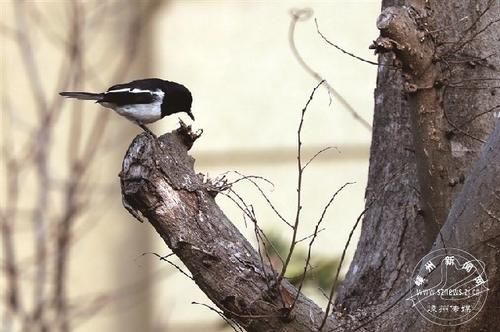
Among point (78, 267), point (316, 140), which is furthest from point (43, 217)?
point (316, 140)

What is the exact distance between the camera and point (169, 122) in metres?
5.28

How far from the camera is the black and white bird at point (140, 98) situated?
3.12m

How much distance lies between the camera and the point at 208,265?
2.37 metres

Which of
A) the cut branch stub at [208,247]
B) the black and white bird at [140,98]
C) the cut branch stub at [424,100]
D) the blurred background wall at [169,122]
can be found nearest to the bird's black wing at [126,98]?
the black and white bird at [140,98]

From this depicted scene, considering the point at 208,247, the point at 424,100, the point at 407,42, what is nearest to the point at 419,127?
the point at 424,100

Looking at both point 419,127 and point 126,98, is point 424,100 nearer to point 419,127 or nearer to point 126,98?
point 419,127

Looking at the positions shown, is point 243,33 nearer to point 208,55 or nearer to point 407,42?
point 208,55

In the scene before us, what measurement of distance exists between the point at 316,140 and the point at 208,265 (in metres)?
3.09

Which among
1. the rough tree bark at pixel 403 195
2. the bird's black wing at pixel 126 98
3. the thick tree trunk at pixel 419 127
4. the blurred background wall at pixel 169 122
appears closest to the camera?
the rough tree bark at pixel 403 195

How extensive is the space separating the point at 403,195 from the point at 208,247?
89 cm

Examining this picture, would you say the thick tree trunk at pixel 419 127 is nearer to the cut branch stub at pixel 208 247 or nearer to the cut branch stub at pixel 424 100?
the cut branch stub at pixel 424 100

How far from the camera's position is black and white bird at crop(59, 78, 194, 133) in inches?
123

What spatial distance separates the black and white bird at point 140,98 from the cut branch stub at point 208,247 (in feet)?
2.37

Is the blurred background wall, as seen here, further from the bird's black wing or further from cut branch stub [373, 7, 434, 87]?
cut branch stub [373, 7, 434, 87]
